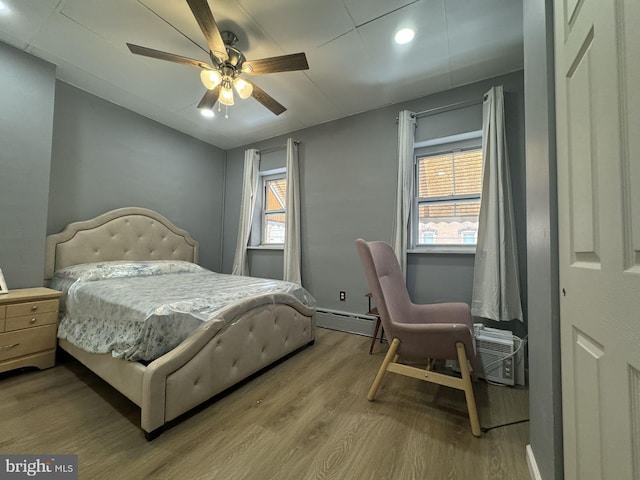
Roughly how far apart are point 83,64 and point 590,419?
3.91m

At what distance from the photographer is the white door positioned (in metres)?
0.50

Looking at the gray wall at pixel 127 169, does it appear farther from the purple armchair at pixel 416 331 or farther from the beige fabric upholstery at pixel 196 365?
the purple armchair at pixel 416 331

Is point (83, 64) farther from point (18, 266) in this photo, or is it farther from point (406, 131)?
point (406, 131)

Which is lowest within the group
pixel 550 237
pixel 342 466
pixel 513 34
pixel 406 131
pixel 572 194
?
pixel 342 466

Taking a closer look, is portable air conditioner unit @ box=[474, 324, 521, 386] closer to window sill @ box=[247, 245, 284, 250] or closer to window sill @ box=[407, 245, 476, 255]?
window sill @ box=[407, 245, 476, 255]

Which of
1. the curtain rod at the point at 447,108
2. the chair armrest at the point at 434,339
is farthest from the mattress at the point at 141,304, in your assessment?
the curtain rod at the point at 447,108

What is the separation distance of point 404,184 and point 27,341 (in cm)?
344

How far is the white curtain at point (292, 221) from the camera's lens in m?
3.19

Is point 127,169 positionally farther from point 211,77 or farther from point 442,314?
point 442,314

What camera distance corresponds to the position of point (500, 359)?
180 centimetres

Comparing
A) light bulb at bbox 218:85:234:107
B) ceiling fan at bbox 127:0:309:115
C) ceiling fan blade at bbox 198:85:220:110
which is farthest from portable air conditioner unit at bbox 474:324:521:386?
ceiling fan blade at bbox 198:85:220:110

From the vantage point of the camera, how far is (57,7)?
5.63 feet

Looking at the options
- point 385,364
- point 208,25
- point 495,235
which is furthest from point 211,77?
point 495,235

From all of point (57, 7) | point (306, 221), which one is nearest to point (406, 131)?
point (306, 221)
